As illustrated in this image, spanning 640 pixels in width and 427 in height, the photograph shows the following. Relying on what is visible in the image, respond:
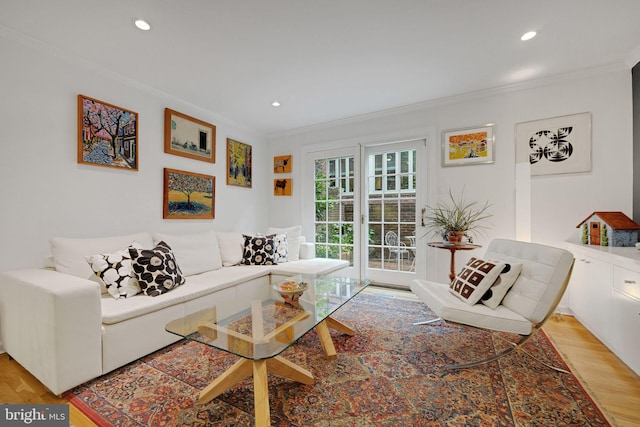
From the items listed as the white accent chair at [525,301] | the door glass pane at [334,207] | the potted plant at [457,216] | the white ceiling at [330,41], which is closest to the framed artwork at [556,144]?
the white ceiling at [330,41]

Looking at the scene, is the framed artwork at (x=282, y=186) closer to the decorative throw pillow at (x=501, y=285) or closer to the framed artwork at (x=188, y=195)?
the framed artwork at (x=188, y=195)

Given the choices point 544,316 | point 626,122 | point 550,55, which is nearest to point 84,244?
point 544,316

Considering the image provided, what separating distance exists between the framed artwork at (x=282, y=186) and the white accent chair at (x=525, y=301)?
9.61 ft

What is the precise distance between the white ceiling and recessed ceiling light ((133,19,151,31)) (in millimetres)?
33

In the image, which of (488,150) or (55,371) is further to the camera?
(488,150)

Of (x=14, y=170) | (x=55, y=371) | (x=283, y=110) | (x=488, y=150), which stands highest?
(x=283, y=110)

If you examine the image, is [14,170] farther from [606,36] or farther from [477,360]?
[606,36]

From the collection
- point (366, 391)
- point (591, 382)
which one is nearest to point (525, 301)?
point (591, 382)

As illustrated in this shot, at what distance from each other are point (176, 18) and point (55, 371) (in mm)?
2327

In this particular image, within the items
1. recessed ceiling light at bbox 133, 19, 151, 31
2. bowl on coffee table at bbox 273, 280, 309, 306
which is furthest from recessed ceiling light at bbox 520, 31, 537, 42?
recessed ceiling light at bbox 133, 19, 151, 31

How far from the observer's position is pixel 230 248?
3.43 meters

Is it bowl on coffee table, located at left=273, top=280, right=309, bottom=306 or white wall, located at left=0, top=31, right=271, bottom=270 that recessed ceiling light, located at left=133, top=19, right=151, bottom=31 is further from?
bowl on coffee table, located at left=273, top=280, right=309, bottom=306

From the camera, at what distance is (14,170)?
210 centimetres

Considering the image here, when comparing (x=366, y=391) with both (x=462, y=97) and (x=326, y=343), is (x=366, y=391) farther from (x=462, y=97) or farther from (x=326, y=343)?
(x=462, y=97)
